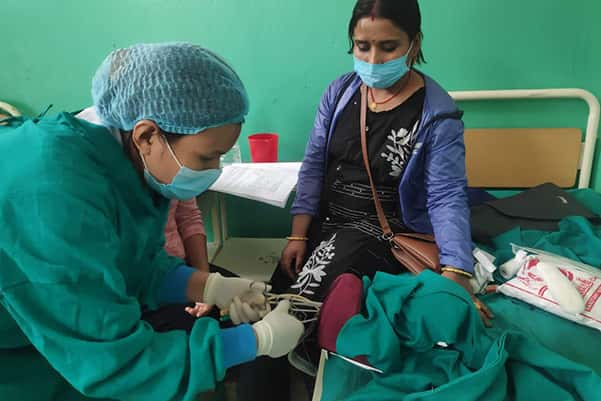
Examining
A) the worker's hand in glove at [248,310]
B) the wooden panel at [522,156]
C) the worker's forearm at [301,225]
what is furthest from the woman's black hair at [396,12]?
the worker's hand in glove at [248,310]

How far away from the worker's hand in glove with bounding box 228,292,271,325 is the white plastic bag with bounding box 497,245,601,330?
0.76 m

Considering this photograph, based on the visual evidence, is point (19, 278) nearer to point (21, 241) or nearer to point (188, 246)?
point (21, 241)

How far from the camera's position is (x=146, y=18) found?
205 centimetres

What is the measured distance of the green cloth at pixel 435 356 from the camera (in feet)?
3.02

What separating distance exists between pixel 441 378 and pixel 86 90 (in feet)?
7.04

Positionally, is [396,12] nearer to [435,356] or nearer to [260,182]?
[260,182]

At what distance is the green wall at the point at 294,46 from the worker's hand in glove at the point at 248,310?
4.01ft

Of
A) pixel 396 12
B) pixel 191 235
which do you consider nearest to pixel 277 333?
pixel 191 235

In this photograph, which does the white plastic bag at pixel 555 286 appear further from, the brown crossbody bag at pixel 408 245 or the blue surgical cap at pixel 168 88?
the blue surgical cap at pixel 168 88

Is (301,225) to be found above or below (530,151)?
below

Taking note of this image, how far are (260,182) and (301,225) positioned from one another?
25 cm

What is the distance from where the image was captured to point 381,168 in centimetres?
150

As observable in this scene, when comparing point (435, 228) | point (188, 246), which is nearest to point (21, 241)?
point (188, 246)

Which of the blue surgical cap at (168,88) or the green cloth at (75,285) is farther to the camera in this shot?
the blue surgical cap at (168,88)
